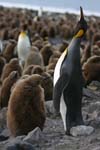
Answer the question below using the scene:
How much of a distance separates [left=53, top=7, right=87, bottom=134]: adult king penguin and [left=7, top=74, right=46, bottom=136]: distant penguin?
20 cm

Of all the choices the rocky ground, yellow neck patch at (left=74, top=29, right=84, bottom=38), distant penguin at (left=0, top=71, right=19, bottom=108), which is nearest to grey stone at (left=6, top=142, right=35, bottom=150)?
the rocky ground

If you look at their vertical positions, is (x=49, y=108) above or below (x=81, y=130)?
above

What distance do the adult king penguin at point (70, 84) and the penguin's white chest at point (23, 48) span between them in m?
6.34

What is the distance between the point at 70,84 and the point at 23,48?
7.01 metres

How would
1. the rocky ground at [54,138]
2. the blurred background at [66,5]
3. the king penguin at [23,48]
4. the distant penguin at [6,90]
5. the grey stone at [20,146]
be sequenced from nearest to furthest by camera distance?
the grey stone at [20,146]
the rocky ground at [54,138]
the distant penguin at [6,90]
the king penguin at [23,48]
the blurred background at [66,5]

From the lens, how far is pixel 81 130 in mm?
5277

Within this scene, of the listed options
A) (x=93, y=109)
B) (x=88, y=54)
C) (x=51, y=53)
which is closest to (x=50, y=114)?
(x=93, y=109)

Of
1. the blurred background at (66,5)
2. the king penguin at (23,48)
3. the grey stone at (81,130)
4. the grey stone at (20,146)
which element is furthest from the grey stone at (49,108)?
the blurred background at (66,5)

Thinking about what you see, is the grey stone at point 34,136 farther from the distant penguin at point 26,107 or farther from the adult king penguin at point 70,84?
the adult king penguin at point 70,84

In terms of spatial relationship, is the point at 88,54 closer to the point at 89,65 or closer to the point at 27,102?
the point at 89,65

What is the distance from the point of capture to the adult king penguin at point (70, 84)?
524 centimetres

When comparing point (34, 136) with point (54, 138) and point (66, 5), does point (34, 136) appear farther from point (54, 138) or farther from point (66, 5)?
point (66, 5)

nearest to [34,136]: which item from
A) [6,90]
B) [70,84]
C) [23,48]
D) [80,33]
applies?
[70,84]

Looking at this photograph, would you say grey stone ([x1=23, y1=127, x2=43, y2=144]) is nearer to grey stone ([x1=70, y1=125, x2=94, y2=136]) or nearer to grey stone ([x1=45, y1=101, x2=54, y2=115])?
grey stone ([x1=70, y1=125, x2=94, y2=136])
